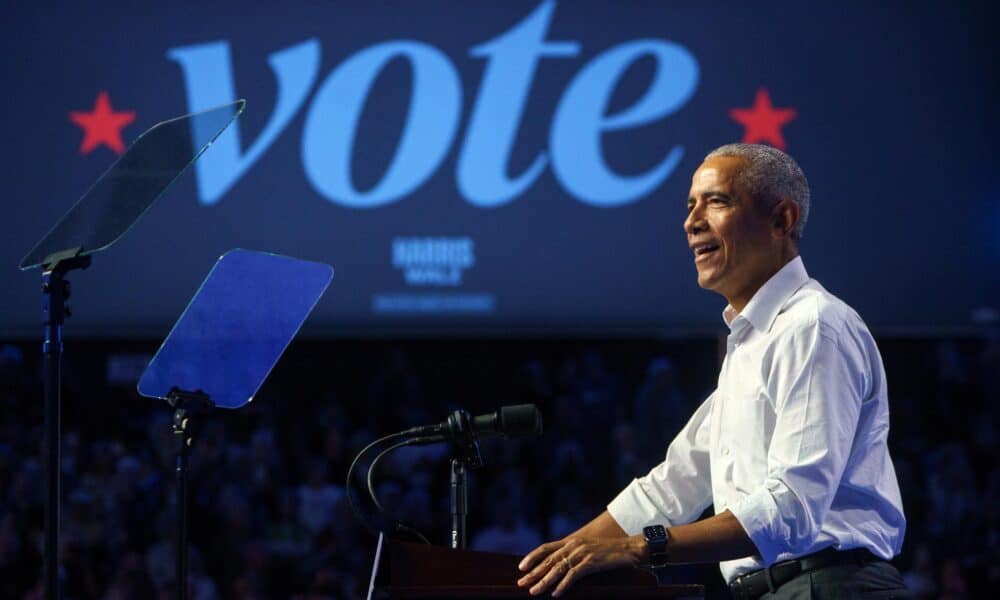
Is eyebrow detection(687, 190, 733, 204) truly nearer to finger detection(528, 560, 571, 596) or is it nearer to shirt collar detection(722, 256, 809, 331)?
shirt collar detection(722, 256, 809, 331)

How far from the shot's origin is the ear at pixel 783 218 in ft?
6.86

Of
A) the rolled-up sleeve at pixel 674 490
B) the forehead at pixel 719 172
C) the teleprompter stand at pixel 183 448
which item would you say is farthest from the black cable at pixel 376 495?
the forehead at pixel 719 172

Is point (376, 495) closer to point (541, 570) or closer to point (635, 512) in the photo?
point (541, 570)

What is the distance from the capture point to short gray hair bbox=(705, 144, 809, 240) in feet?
6.84

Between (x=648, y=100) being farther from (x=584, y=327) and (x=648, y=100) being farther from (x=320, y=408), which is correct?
(x=320, y=408)

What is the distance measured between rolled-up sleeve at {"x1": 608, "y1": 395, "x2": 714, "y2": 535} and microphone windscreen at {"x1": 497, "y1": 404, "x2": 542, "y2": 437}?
445 millimetres

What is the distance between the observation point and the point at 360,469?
6262mm

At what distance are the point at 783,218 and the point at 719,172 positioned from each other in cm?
13

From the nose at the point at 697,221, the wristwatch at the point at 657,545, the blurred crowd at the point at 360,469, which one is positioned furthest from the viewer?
the blurred crowd at the point at 360,469

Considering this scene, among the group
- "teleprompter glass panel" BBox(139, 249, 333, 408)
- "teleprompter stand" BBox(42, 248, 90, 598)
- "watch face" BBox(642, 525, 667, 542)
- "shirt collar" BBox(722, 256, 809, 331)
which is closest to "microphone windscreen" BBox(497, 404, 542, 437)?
"watch face" BBox(642, 525, 667, 542)

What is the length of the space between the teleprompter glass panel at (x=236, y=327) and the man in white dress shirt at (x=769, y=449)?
2.13 ft

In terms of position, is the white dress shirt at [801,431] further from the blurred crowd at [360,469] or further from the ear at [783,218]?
the blurred crowd at [360,469]

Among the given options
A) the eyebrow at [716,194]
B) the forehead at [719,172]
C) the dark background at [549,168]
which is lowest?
the eyebrow at [716,194]

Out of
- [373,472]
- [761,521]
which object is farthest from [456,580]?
[761,521]
